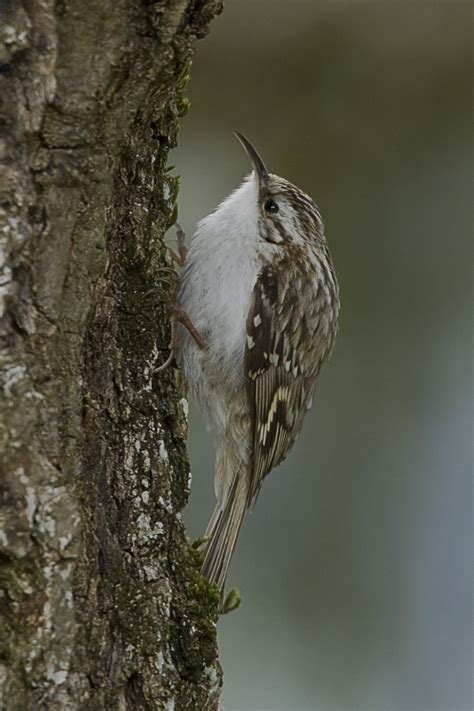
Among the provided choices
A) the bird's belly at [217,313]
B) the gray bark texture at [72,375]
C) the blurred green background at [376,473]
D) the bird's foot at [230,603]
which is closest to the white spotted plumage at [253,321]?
the bird's belly at [217,313]

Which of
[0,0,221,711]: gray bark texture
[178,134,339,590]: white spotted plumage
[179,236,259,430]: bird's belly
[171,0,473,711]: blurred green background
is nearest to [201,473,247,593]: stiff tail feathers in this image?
[178,134,339,590]: white spotted plumage

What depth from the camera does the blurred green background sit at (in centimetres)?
416

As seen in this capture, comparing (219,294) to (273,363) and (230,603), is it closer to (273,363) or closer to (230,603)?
(273,363)

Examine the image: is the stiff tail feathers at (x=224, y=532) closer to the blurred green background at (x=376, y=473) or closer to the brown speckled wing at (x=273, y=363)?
the brown speckled wing at (x=273, y=363)

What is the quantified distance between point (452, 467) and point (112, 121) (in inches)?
120

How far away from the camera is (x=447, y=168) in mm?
4277

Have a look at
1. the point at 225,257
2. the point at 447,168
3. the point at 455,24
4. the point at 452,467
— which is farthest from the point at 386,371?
the point at 225,257

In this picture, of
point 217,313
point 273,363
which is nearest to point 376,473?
point 273,363

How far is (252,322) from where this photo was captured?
2828mm

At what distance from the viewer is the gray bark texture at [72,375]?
163 centimetres

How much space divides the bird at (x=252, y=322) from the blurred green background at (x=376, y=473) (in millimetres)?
1084

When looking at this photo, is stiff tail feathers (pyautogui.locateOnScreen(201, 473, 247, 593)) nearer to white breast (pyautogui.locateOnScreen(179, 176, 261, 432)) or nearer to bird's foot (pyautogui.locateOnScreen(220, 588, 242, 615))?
bird's foot (pyautogui.locateOnScreen(220, 588, 242, 615))

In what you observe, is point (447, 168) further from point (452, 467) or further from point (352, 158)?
point (452, 467)

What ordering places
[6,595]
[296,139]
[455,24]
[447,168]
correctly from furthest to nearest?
[447,168], [296,139], [455,24], [6,595]
